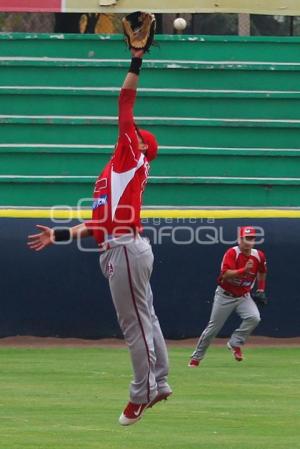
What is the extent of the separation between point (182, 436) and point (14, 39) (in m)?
12.7

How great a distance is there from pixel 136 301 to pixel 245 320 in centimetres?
981

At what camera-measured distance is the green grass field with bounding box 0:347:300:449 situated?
9977mm

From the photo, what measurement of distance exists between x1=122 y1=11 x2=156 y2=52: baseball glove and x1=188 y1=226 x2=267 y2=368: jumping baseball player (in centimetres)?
959

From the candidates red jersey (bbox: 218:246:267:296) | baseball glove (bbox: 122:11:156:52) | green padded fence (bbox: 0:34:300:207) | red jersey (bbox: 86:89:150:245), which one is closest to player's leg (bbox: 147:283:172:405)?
red jersey (bbox: 86:89:150:245)

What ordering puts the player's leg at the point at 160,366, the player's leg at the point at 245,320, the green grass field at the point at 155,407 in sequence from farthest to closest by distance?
the player's leg at the point at 245,320 → the green grass field at the point at 155,407 → the player's leg at the point at 160,366

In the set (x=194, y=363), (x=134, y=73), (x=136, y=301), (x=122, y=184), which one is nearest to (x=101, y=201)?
(x=122, y=184)

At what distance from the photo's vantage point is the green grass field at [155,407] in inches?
393

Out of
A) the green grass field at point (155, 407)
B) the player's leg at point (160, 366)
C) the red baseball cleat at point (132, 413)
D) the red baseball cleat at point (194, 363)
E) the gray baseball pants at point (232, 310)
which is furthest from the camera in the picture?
the gray baseball pants at point (232, 310)

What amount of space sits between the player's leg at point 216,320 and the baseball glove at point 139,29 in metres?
9.33

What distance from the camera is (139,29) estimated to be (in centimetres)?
860

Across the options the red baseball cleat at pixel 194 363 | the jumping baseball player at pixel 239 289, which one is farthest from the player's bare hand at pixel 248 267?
the red baseball cleat at pixel 194 363

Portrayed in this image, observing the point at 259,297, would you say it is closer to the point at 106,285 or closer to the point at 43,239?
the point at 106,285

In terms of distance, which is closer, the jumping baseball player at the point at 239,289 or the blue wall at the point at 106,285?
the jumping baseball player at the point at 239,289

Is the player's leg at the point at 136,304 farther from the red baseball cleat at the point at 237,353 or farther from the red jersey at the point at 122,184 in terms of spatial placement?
the red baseball cleat at the point at 237,353
